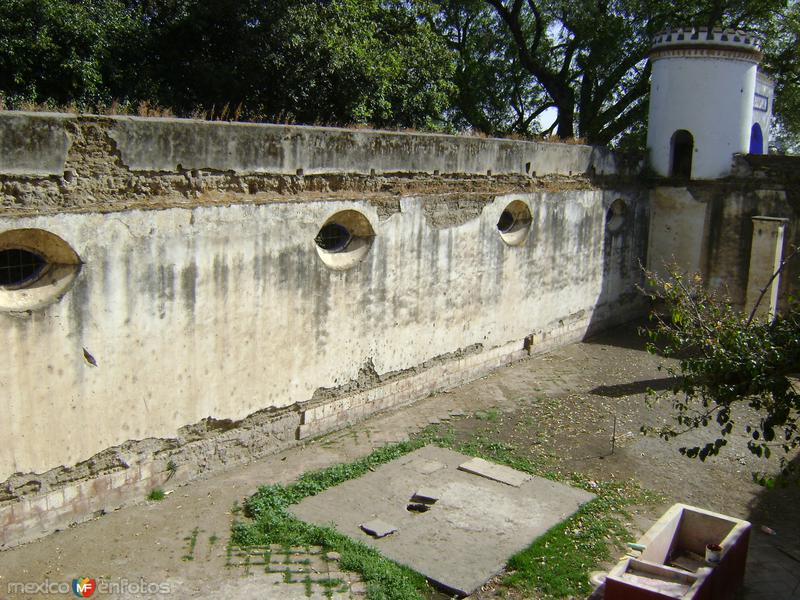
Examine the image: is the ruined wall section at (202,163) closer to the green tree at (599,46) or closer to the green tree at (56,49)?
the green tree at (56,49)

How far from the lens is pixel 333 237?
32.6 ft

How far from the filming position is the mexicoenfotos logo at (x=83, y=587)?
6.23 m

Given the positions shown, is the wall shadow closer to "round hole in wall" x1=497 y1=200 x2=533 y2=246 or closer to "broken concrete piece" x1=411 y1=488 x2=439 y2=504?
"round hole in wall" x1=497 y1=200 x2=533 y2=246

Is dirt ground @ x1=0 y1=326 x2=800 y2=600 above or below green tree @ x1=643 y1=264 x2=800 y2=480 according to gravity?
below

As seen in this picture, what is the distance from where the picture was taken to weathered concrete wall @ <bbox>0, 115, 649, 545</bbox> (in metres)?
7.04

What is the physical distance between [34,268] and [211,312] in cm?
185

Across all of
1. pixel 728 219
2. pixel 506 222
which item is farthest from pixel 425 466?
pixel 728 219

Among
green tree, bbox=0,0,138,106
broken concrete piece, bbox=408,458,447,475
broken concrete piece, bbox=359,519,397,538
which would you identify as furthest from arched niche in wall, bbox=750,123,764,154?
broken concrete piece, bbox=359,519,397,538

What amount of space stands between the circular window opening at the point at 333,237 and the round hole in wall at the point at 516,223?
3.72 metres

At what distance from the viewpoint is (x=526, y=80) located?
976 inches

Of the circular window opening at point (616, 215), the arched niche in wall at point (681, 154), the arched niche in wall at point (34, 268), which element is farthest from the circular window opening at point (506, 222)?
the arched niche in wall at point (34, 268)

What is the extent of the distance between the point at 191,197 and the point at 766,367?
5698mm

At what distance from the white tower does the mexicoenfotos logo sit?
45.7 feet

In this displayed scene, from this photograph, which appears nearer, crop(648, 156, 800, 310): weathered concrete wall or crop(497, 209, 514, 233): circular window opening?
crop(497, 209, 514, 233): circular window opening
